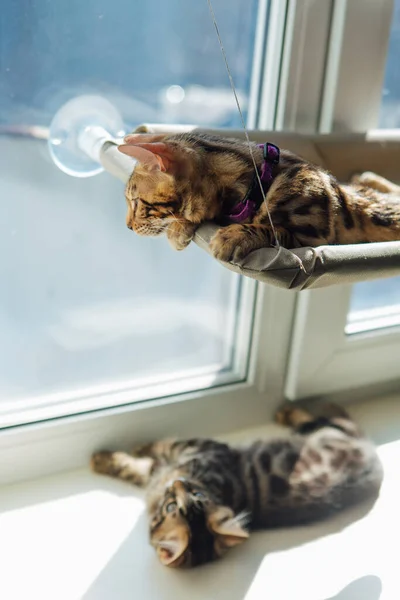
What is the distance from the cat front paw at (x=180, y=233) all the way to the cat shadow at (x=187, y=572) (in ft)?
2.04

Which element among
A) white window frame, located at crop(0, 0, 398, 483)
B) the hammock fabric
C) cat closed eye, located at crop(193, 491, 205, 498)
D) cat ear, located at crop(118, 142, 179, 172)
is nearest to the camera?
the hammock fabric

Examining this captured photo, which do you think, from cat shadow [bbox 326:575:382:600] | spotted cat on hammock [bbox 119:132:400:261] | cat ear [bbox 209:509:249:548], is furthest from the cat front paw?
cat shadow [bbox 326:575:382:600]

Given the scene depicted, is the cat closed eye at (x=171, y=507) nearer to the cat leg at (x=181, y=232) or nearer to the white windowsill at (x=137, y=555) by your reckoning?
the white windowsill at (x=137, y=555)

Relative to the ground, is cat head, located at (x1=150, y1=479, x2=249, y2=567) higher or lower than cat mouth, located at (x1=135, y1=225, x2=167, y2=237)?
lower

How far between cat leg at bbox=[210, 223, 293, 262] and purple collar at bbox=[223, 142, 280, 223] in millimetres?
44

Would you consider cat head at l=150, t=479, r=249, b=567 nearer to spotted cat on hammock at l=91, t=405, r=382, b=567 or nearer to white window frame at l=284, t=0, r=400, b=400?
spotted cat on hammock at l=91, t=405, r=382, b=567

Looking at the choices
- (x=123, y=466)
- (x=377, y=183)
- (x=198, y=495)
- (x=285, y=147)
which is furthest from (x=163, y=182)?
(x=123, y=466)

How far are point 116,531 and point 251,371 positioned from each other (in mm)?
532

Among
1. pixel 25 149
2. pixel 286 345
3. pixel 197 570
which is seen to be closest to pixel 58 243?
pixel 25 149

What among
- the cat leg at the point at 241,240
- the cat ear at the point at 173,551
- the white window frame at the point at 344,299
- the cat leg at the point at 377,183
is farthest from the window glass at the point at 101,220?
the cat leg at the point at 241,240

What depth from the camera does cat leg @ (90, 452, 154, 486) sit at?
1.43m

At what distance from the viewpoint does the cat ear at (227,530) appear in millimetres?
1212

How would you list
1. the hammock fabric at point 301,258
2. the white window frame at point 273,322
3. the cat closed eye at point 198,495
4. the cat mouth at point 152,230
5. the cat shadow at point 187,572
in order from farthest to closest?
1. the white window frame at point 273,322
2. the cat closed eye at point 198,495
3. the cat shadow at point 187,572
4. the cat mouth at point 152,230
5. the hammock fabric at point 301,258

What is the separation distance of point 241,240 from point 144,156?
19 cm
